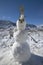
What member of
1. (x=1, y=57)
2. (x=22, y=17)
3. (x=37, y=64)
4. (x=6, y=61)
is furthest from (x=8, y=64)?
(x=22, y=17)

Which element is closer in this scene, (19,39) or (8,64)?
(19,39)

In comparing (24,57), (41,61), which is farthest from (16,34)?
(41,61)

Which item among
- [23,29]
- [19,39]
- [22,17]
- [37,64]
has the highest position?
[22,17]

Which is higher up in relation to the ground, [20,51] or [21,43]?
[21,43]

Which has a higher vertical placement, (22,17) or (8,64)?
(22,17)

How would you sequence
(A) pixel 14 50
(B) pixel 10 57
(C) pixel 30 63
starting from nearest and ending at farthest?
(A) pixel 14 50 < (C) pixel 30 63 < (B) pixel 10 57

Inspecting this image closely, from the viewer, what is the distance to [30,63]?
3254mm

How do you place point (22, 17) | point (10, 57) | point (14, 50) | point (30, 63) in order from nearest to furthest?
point (22, 17) → point (14, 50) → point (30, 63) → point (10, 57)

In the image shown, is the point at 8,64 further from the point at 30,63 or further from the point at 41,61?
the point at 41,61

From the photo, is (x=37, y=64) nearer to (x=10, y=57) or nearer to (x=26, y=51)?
(x=26, y=51)

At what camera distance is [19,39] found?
2.97m

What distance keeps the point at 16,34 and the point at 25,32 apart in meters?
0.21

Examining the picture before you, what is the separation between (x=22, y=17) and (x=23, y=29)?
0.97ft

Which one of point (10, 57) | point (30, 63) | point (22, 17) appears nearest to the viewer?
point (22, 17)
